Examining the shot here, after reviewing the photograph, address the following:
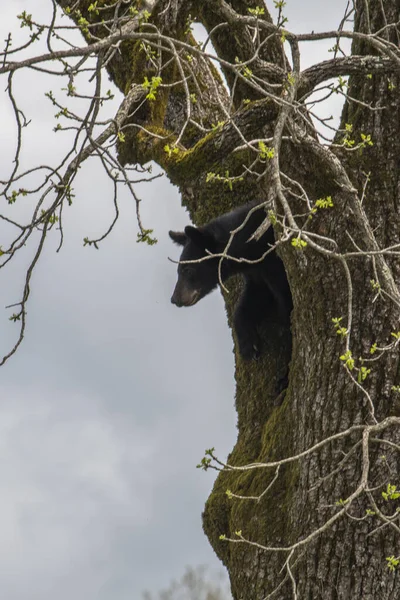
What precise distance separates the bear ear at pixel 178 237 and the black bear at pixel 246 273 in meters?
0.11

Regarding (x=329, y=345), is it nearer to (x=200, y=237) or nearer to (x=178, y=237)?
(x=200, y=237)

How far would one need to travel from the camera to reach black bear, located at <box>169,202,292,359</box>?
7.60 m

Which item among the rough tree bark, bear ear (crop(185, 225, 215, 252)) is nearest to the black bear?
bear ear (crop(185, 225, 215, 252))

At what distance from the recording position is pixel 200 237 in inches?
329

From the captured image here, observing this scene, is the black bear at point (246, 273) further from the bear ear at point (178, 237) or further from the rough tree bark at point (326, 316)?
the rough tree bark at point (326, 316)

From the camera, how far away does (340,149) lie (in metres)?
5.96

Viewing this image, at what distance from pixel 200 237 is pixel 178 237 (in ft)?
2.55

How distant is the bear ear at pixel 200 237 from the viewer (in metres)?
8.20

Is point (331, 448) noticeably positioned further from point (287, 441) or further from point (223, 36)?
point (223, 36)

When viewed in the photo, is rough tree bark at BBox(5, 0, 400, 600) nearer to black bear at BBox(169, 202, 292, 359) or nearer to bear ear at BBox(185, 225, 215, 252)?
black bear at BBox(169, 202, 292, 359)

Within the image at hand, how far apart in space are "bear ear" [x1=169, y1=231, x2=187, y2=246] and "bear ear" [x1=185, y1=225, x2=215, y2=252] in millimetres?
504

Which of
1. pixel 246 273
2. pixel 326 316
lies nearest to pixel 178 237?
pixel 246 273

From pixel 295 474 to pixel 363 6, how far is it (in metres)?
3.24

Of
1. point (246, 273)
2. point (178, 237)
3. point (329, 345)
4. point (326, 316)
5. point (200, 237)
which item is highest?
point (178, 237)
